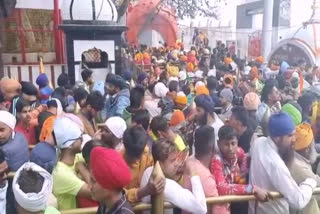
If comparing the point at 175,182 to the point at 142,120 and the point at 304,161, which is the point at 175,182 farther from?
the point at 142,120

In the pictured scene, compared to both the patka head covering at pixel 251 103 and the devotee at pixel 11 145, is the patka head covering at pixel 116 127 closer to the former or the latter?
the devotee at pixel 11 145

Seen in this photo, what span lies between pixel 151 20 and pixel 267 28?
22.7ft

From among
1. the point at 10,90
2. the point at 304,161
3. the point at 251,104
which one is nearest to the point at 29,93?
the point at 10,90

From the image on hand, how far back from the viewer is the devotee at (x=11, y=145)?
11.2 ft

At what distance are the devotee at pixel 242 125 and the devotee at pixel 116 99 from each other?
5.92ft

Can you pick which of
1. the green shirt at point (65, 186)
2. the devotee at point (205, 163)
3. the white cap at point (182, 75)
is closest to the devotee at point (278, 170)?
the devotee at point (205, 163)

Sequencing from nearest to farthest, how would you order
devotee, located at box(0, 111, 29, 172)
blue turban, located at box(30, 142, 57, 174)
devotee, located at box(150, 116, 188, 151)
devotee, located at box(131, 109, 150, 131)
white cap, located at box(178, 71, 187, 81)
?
blue turban, located at box(30, 142, 57, 174) → devotee, located at box(0, 111, 29, 172) → devotee, located at box(150, 116, 188, 151) → devotee, located at box(131, 109, 150, 131) → white cap, located at box(178, 71, 187, 81)

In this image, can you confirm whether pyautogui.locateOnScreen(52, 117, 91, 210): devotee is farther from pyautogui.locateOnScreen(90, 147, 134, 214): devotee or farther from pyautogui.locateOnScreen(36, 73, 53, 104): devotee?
pyautogui.locateOnScreen(36, 73, 53, 104): devotee

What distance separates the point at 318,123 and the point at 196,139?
9.20 ft

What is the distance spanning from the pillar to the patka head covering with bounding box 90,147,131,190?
21.3m

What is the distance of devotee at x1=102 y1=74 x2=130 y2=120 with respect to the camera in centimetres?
569

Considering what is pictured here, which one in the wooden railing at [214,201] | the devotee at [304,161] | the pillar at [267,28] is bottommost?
the wooden railing at [214,201]

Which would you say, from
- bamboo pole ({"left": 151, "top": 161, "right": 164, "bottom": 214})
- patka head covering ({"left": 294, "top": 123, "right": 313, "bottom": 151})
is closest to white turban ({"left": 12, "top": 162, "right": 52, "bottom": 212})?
bamboo pole ({"left": 151, "top": 161, "right": 164, "bottom": 214})

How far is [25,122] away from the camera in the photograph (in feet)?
15.0
